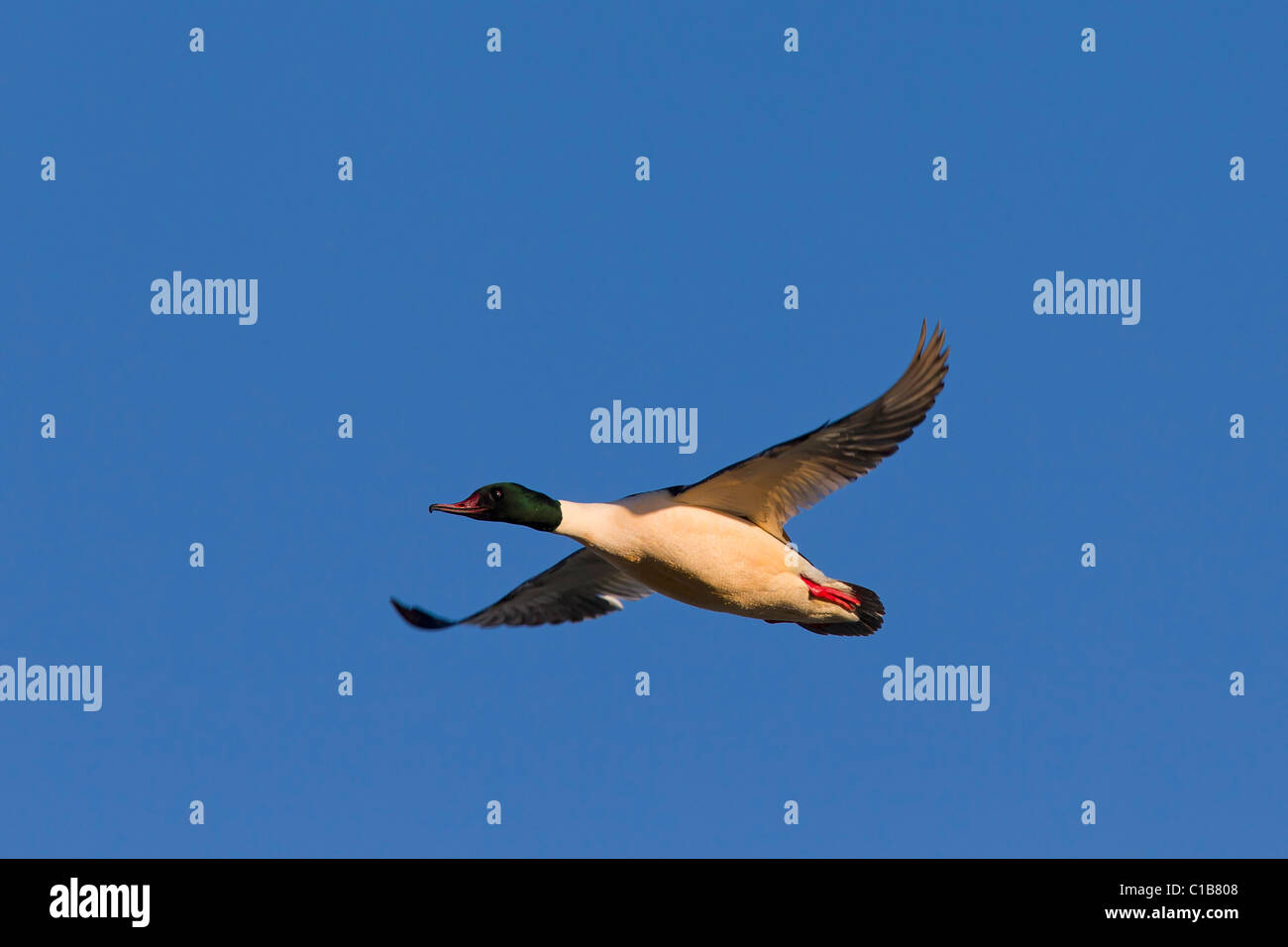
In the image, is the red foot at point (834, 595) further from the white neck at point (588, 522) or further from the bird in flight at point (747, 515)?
the white neck at point (588, 522)

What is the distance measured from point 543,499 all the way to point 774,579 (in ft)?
7.89

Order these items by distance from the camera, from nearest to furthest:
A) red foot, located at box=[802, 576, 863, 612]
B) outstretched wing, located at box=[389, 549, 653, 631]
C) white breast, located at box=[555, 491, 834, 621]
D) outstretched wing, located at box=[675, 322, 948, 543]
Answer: outstretched wing, located at box=[675, 322, 948, 543] → white breast, located at box=[555, 491, 834, 621] → red foot, located at box=[802, 576, 863, 612] → outstretched wing, located at box=[389, 549, 653, 631]

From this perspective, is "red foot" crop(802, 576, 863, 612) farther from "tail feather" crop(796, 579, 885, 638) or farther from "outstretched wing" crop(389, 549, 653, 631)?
"outstretched wing" crop(389, 549, 653, 631)

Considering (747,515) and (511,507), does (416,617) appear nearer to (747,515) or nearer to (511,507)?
(511,507)

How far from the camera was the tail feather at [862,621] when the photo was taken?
52.0 feet

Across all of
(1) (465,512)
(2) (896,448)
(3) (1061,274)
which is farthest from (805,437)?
(3) (1061,274)

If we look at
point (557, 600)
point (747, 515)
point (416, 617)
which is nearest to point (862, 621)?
point (747, 515)

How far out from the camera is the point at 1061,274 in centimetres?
2044

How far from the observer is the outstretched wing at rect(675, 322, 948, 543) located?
14492mm

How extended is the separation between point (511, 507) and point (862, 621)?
388 centimetres

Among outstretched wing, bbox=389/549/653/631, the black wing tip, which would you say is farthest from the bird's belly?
the black wing tip

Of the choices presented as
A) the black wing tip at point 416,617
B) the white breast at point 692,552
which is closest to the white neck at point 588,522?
the white breast at point 692,552
